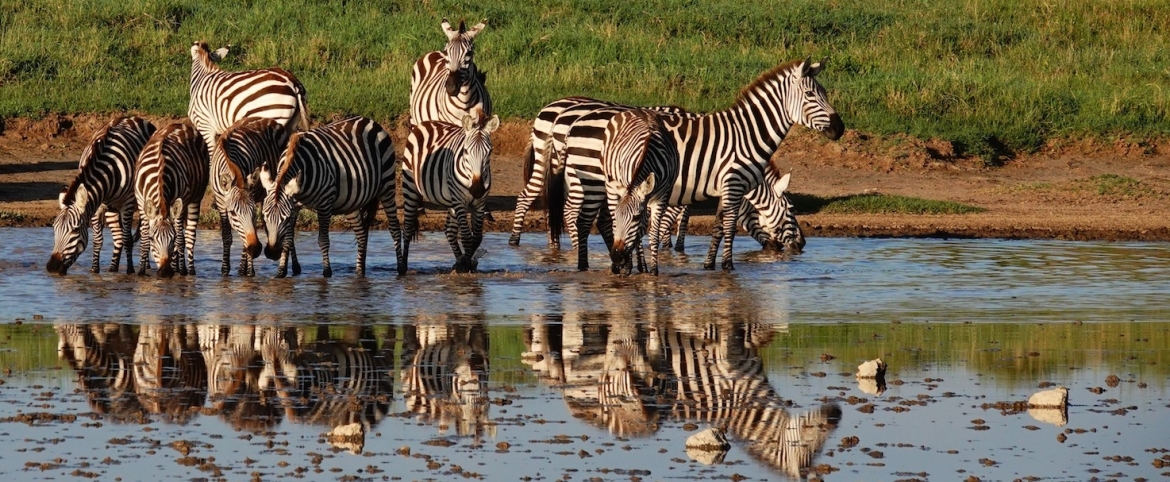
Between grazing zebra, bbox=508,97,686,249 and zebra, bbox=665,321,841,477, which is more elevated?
grazing zebra, bbox=508,97,686,249

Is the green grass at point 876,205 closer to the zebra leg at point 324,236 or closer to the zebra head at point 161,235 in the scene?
the zebra leg at point 324,236

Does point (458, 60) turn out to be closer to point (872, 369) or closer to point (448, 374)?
point (448, 374)

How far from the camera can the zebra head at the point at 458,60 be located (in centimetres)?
1714

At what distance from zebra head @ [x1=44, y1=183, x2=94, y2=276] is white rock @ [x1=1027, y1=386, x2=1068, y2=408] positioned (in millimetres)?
7972

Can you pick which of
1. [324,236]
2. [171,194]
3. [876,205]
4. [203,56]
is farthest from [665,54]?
[171,194]

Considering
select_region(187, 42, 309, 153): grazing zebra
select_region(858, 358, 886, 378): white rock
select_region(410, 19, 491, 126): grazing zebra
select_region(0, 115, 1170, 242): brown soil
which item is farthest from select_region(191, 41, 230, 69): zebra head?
select_region(858, 358, 886, 378): white rock

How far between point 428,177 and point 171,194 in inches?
84.4

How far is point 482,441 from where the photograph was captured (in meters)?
7.50

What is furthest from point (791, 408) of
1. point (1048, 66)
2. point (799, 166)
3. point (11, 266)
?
point (1048, 66)

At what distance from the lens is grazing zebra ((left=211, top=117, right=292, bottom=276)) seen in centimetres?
1293

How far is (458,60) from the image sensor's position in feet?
56.3

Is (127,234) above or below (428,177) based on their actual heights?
below

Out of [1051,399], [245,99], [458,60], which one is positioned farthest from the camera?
[458,60]

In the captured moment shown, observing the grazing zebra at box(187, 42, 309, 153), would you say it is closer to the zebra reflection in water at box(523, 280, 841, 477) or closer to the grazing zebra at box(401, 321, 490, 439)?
the zebra reflection in water at box(523, 280, 841, 477)
